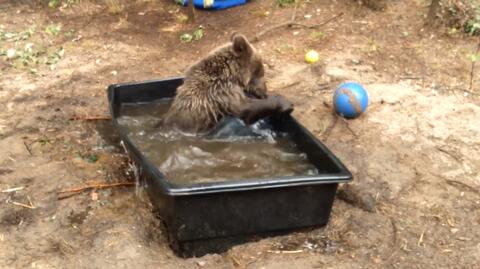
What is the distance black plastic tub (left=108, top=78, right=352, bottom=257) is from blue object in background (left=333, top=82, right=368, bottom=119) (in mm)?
1333

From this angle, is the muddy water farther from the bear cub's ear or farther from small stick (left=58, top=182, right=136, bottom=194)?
the bear cub's ear

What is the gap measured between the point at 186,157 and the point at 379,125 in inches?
82.3

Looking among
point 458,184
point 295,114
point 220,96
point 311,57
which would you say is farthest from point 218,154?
point 311,57

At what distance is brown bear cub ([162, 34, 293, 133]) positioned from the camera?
540 cm

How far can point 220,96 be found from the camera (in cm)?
550

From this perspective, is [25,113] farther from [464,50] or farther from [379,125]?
[464,50]

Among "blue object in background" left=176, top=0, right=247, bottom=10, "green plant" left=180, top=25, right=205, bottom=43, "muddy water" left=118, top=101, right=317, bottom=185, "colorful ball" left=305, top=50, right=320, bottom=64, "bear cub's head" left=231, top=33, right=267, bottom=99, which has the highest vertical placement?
"bear cub's head" left=231, top=33, right=267, bottom=99

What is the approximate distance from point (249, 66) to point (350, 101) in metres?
1.09

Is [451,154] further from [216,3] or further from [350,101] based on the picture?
[216,3]

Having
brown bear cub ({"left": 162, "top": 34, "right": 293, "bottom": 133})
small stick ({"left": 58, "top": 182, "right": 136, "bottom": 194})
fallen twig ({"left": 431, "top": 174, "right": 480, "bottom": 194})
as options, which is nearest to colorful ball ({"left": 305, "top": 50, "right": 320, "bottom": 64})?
brown bear cub ({"left": 162, "top": 34, "right": 293, "bottom": 133})

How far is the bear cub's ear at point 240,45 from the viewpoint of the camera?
5.50 meters

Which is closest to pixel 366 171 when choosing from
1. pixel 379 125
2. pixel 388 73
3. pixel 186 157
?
pixel 379 125

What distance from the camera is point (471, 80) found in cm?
675

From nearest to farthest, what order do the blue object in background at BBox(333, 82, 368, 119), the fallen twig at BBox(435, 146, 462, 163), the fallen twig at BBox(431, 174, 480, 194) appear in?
1. the fallen twig at BBox(431, 174, 480, 194)
2. the fallen twig at BBox(435, 146, 462, 163)
3. the blue object in background at BBox(333, 82, 368, 119)
